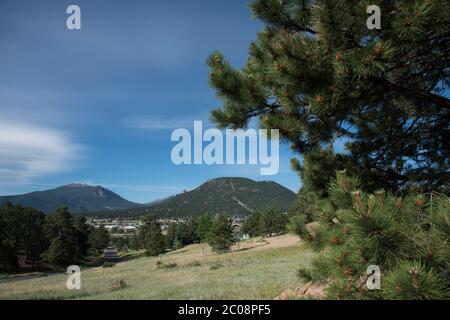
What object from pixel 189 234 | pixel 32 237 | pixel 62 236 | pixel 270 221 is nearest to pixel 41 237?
pixel 32 237

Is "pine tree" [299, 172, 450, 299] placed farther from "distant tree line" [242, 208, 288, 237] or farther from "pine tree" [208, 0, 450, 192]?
"distant tree line" [242, 208, 288, 237]

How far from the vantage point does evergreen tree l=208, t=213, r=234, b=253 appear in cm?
5588

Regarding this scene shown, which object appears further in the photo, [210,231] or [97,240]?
[97,240]

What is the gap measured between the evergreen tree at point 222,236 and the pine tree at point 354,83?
5146 cm

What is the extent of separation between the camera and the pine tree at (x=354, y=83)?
416 cm

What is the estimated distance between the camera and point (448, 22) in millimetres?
4395

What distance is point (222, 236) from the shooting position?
57000 mm

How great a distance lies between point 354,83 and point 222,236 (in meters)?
54.4

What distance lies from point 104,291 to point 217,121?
19268 mm

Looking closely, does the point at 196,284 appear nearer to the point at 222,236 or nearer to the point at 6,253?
the point at 222,236

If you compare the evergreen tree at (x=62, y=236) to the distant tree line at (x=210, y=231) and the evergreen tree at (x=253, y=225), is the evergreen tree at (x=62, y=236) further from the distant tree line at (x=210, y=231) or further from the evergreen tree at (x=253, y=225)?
the evergreen tree at (x=253, y=225)

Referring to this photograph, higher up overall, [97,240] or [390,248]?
[390,248]

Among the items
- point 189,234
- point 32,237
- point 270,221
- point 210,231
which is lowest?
point 189,234
